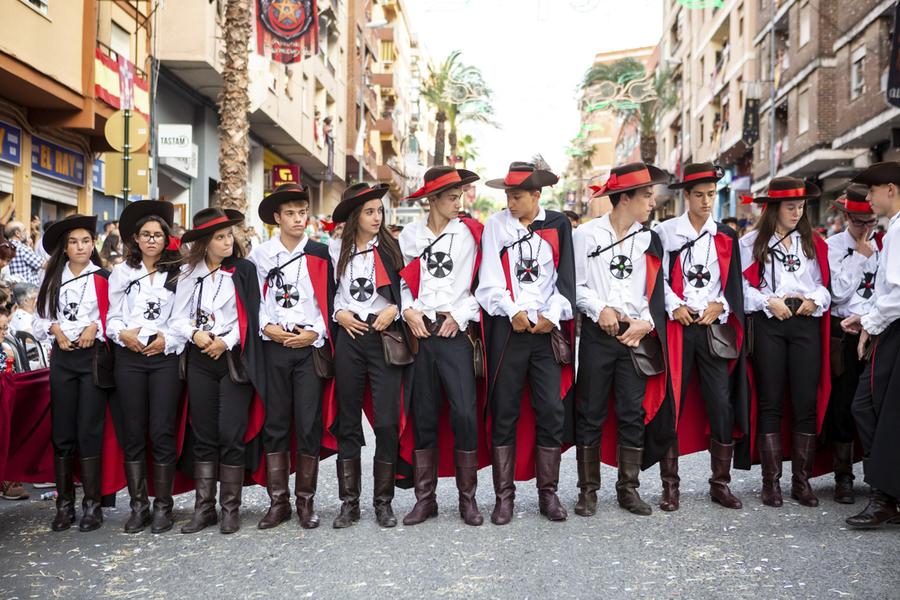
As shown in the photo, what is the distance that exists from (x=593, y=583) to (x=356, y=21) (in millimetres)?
42632

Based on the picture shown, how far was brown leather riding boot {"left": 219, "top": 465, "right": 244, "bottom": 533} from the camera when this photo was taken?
596cm

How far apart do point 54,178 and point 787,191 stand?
15.9 metres

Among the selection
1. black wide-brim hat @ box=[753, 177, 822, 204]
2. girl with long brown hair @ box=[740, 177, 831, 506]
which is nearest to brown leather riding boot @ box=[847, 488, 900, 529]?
girl with long brown hair @ box=[740, 177, 831, 506]

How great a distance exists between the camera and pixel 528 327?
6066 millimetres

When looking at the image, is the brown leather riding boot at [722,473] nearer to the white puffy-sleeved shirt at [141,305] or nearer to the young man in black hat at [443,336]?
the young man in black hat at [443,336]

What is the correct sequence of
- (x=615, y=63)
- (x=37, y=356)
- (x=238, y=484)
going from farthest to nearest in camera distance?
(x=615, y=63)
(x=37, y=356)
(x=238, y=484)

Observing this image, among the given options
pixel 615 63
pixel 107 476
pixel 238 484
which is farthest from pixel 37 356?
pixel 615 63

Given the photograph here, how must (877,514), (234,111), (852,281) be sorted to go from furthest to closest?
(234,111), (852,281), (877,514)

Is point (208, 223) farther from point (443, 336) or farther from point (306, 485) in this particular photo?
point (306, 485)

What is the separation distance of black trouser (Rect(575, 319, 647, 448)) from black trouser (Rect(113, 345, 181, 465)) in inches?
106

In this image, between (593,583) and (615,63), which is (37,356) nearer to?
(593,583)

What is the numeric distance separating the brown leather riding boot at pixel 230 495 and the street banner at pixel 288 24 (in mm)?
17015

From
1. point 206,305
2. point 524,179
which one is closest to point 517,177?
point 524,179

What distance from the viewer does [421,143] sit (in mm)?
85250
